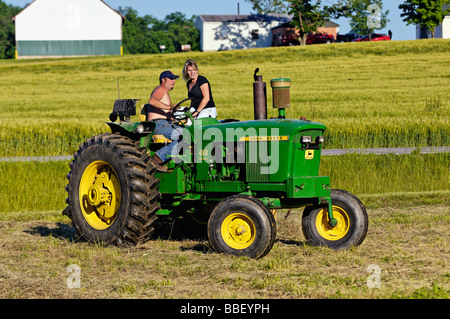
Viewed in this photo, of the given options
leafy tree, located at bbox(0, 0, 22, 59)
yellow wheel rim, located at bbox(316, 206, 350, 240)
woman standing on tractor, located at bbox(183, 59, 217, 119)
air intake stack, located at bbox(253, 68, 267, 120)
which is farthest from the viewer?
leafy tree, located at bbox(0, 0, 22, 59)

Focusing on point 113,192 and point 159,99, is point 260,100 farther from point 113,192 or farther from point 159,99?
point 113,192

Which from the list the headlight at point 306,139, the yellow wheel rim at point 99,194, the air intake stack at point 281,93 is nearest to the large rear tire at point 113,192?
the yellow wheel rim at point 99,194

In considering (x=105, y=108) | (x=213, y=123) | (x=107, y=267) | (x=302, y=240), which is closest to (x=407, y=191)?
(x=302, y=240)

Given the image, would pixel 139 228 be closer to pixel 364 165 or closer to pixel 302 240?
pixel 302 240

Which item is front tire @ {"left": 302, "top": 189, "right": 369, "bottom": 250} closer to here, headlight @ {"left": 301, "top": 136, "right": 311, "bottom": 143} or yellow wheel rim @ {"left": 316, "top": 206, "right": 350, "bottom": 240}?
yellow wheel rim @ {"left": 316, "top": 206, "right": 350, "bottom": 240}

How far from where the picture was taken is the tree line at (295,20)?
51344 millimetres

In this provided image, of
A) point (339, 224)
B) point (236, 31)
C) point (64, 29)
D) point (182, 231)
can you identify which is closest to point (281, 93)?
point (339, 224)

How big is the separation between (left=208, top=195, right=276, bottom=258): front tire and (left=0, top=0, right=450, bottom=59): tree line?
4670 centimetres

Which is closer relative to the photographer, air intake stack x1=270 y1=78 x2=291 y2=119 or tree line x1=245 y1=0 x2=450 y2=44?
air intake stack x1=270 y1=78 x2=291 y2=119

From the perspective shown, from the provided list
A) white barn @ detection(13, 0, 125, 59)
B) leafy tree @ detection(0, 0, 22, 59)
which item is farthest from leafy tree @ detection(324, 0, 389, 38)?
leafy tree @ detection(0, 0, 22, 59)

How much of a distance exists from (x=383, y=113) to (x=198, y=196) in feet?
50.1

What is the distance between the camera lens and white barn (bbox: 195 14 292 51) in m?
64.6

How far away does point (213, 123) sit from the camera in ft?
23.3

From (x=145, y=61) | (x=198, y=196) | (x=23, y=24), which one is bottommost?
(x=198, y=196)
